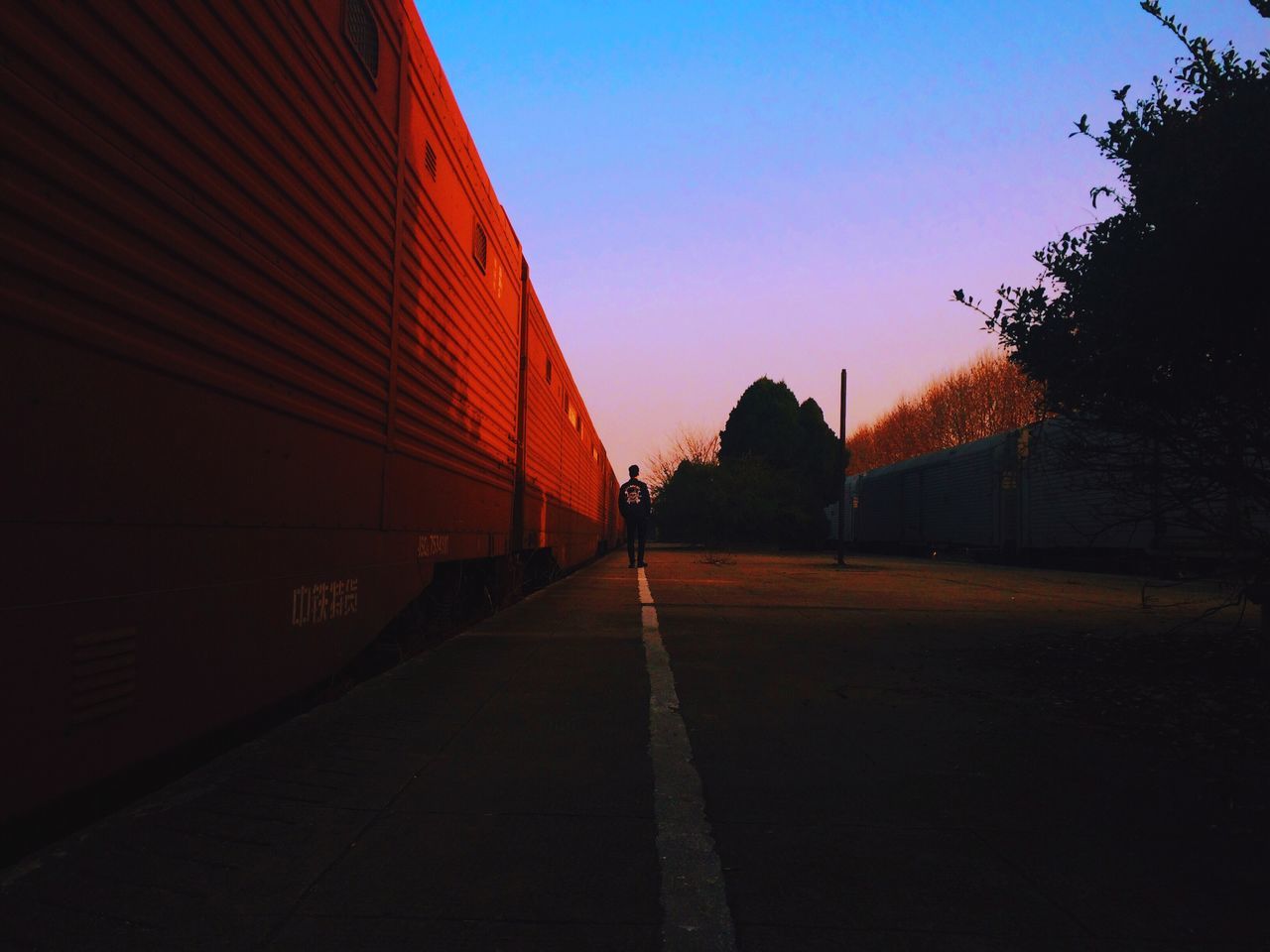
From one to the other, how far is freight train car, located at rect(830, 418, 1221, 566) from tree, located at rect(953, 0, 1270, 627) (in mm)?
884

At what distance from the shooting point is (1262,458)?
5414 millimetres

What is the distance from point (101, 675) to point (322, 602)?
1.53 m

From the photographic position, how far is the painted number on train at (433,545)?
5.49 metres

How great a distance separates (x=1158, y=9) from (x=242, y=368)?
5645 millimetres

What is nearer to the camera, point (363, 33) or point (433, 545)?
point (363, 33)

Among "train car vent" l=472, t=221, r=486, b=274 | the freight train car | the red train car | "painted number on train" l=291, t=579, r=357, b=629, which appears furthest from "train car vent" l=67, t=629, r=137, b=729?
the freight train car

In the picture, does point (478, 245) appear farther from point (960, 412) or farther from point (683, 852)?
point (960, 412)

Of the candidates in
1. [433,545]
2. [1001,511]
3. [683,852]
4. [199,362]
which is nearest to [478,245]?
[433,545]

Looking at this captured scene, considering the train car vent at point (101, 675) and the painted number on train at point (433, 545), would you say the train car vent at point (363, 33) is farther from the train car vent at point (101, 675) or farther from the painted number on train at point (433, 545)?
the train car vent at point (101, 675)

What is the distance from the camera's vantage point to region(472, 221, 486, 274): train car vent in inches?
278

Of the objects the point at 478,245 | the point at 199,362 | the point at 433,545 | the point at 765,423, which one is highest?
the point at 765,423

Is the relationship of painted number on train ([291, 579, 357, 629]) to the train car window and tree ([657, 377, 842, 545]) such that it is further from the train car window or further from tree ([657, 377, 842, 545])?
tree ([657, 377, 842, 545])

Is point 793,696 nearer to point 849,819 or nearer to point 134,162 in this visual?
point 849,819

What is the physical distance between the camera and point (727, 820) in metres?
3.00
